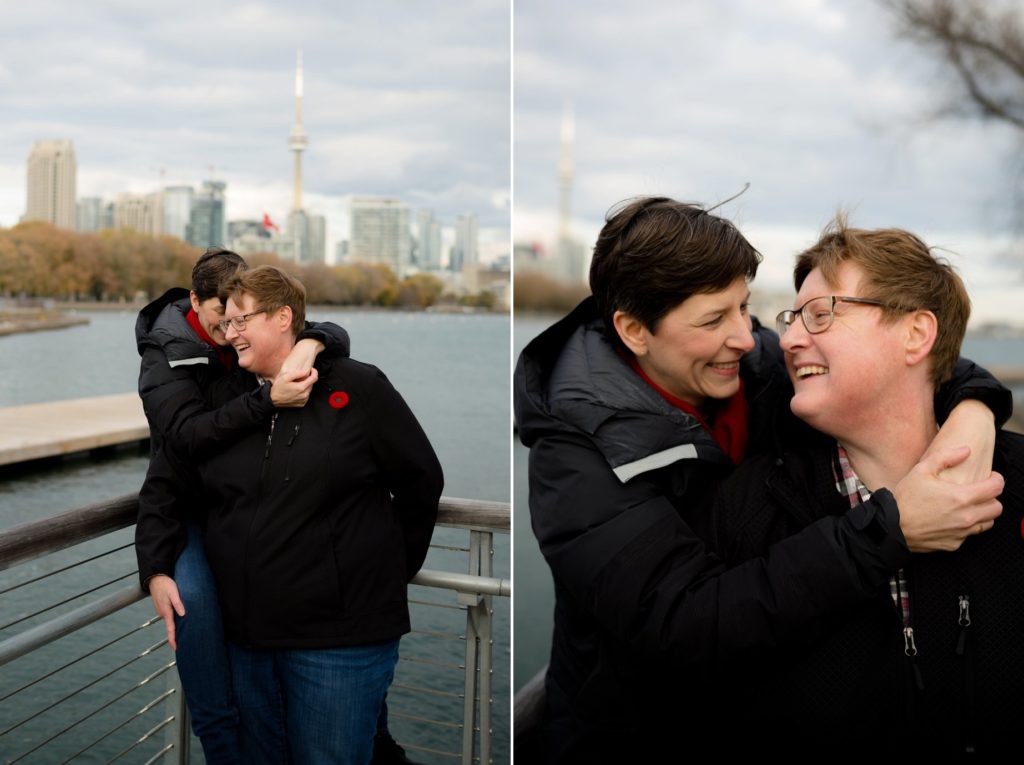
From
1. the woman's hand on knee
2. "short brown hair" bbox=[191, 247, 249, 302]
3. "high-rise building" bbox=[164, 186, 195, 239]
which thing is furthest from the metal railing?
"high-rise building" bbox=[164, 186, 195, 239]

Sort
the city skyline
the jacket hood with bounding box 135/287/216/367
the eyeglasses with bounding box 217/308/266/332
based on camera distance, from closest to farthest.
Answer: the eyeglasses with bounding box 217/308/266/332 < the jacket hood with bounding box 135/287/216/367 < the city skyline

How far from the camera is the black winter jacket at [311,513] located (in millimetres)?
1854

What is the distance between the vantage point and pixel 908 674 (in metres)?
1.15

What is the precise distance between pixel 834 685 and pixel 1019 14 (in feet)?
23.0

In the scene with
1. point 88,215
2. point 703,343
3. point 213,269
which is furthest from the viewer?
point 88,215

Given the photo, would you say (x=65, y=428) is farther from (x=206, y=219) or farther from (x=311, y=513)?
(x=311, y=513)

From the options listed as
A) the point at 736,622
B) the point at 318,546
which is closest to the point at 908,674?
the point at 736,622

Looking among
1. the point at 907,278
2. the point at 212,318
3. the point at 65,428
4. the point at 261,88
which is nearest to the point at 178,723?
the point at 212,318

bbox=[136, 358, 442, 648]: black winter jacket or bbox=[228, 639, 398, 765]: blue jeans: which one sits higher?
bbox=[136, 358, 442, 648]: black winter jacket

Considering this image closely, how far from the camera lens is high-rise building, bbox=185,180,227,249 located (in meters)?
3.90

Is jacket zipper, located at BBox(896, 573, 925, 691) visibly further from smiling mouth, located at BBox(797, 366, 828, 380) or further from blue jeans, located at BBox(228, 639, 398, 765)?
blue jeans, located at BBox(228, 639, 398, 765)

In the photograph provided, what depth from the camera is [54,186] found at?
6918mm

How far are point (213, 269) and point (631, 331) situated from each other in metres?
1.16

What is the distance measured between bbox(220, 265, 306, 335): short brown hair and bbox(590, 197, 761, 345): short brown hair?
837mm
